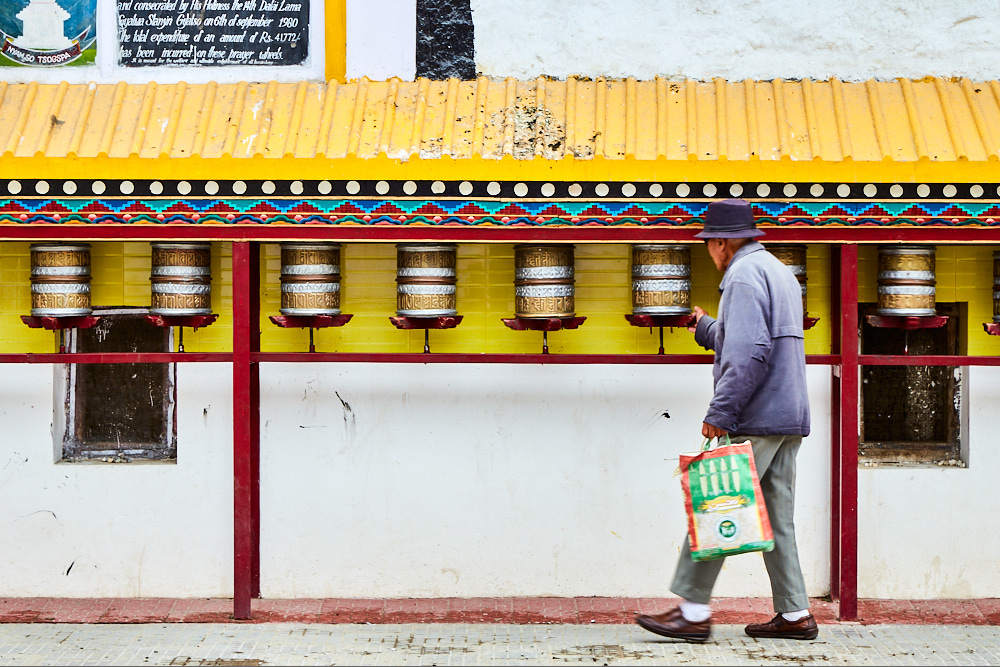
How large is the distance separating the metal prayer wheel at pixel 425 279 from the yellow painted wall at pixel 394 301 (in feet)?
1.33

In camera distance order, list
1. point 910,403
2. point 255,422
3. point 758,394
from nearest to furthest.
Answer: point 758,394, point 255,422, point 910,403

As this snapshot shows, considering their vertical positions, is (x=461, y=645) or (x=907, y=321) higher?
(x=907, y=321)

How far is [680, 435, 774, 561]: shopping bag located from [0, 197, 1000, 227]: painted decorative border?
3.57 ft

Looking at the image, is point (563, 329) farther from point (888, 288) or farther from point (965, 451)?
point (965, 451)

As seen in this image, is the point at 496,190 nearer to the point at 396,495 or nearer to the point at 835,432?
the point at 396,495

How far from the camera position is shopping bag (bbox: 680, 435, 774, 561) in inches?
151

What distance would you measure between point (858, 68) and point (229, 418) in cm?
348

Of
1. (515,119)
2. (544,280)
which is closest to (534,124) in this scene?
(515,119)

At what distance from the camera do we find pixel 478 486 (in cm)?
518

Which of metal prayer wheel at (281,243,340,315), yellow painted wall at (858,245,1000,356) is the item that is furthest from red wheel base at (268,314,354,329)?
yellow painted wall at (858,245,1000,356)

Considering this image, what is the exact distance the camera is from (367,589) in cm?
518

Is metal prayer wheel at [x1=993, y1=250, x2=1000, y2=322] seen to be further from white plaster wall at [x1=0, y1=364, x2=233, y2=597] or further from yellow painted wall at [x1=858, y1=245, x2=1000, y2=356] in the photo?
white plaster wall at [x1=0, y1=364, x2=233, y2=597]

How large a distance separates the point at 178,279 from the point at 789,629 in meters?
3.00

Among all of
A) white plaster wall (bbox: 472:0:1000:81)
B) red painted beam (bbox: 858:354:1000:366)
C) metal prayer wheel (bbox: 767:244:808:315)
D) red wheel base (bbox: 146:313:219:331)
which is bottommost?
red painted beam (bbox: 858:354:1000:366)
